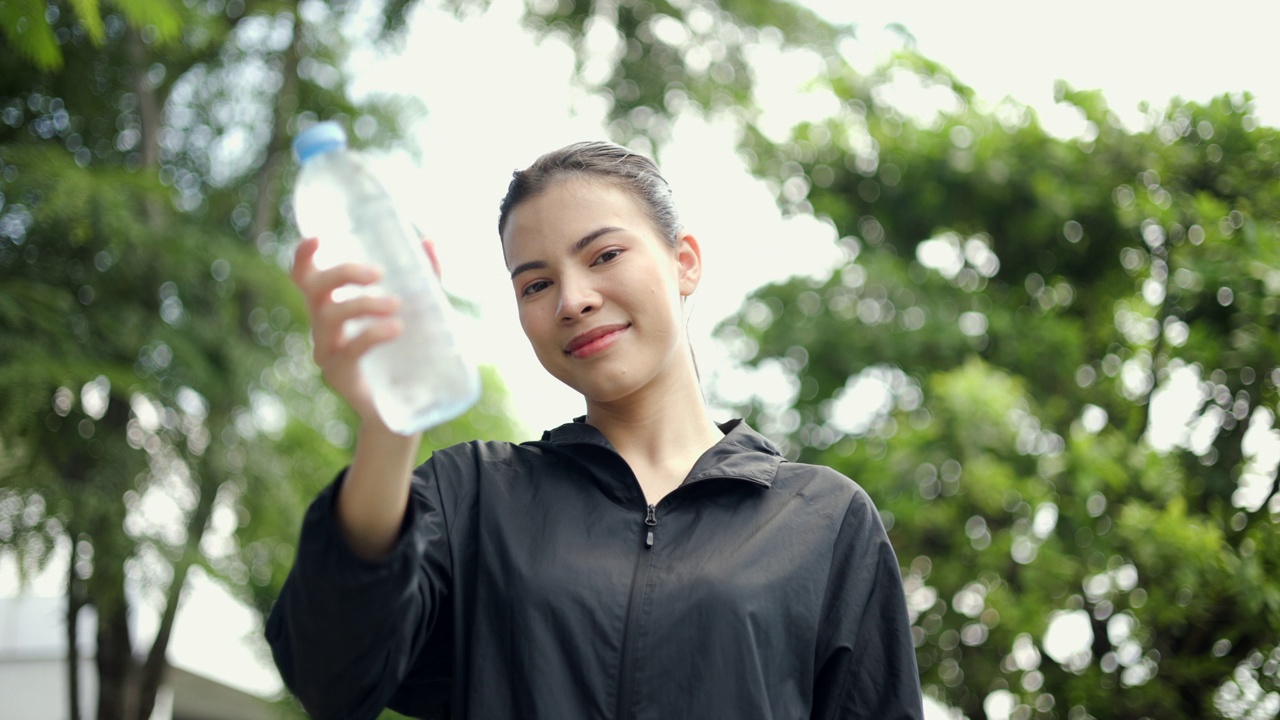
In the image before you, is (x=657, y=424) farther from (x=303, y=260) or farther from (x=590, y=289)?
(x=303, y=260)

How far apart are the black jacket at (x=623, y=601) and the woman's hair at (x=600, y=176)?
304 millimetres

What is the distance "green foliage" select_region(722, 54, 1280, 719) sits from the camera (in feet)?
12.6

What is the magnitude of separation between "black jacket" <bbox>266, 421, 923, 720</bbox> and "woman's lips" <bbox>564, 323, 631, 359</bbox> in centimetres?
11

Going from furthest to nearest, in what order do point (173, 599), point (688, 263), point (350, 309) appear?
point (173, 599)
point (688, 263)
point (350, 309)

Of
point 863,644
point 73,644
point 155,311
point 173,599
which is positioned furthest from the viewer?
point 73,644

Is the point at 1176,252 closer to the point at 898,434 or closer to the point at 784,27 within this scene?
the point at 898,434

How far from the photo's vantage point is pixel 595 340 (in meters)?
1.46

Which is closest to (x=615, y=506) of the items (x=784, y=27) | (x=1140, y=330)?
(x=1140, y=330)

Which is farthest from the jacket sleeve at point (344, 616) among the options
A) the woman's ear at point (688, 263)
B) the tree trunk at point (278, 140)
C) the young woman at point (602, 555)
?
the tree trunk at point (278, 140)

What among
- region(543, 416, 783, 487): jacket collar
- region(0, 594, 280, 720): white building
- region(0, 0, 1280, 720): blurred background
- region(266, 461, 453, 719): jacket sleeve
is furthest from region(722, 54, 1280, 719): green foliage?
region(0, 594, 280, 720): white building

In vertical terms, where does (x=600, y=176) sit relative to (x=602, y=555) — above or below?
above

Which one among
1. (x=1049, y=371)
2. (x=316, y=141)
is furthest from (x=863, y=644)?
(x=1049, y=371)

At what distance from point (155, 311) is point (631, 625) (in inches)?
152

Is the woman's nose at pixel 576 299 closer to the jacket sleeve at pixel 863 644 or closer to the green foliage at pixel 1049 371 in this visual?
the jacket sleeve at pixel 863 644
